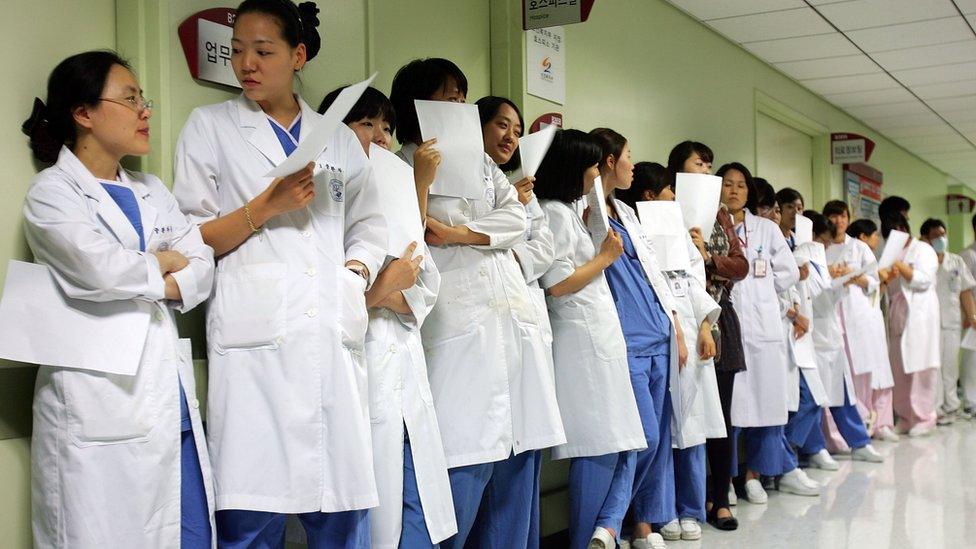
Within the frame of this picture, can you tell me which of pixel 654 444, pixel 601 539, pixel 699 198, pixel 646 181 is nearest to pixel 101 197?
pixel 601 539

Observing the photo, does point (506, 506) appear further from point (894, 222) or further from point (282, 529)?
point (894, 222)

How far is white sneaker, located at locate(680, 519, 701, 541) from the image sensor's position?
3557 millimetres

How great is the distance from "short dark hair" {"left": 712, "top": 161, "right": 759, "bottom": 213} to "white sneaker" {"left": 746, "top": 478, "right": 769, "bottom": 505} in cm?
135

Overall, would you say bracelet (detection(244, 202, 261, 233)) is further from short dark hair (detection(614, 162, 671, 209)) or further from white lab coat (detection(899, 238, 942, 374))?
white lab coat (detection(899, 238, 942, 374))

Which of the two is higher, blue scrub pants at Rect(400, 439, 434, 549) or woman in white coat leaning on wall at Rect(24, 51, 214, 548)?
woman in white coat leaning on wall at Rect(24, 51, 214, 548)

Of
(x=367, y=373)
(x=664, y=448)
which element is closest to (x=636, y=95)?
(x=664, y=448)

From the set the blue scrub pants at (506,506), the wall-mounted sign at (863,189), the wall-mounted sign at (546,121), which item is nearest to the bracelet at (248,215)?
the blue scrub pants at (506,506)

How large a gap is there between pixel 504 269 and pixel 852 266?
12.6 ft

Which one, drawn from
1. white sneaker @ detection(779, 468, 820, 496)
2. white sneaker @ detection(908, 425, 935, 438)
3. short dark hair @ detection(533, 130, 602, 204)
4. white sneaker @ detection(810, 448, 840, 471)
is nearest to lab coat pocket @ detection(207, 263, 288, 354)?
short dark hair @ detection(533, 130, 602, 204)

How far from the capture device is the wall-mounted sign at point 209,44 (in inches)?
84.0

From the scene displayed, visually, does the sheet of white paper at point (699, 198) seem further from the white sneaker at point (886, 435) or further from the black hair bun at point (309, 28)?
the white sneaker at point (886, 435)

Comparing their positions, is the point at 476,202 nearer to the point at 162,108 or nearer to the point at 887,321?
the point at 162,108

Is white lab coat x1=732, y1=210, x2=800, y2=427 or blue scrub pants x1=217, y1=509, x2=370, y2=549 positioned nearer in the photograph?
blue scrub pants x1=217, y1=509, x2=370, y2=549

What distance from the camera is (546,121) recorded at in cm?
362
